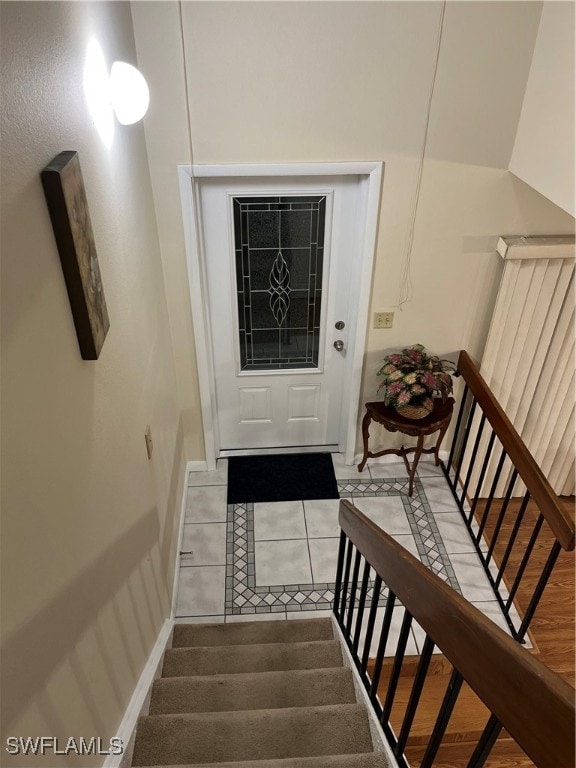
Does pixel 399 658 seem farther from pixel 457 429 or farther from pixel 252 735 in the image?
pixel 457 429

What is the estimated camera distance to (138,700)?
214 centimetres

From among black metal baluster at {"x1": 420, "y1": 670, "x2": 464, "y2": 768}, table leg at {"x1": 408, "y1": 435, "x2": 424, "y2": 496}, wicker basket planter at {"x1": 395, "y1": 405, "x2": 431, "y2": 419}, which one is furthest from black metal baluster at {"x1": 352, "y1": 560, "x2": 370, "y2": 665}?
table leg at {"x1": 408, "y1": 435, "x2": 424, "y2": 496}

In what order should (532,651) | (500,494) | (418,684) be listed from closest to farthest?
(418,684) < (532,651) < (500,494)

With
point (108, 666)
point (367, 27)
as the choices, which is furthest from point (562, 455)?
point (108, 666)

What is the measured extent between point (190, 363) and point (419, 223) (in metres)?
1.61

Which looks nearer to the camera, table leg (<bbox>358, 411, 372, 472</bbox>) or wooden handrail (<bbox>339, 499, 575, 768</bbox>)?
wooden handrail (<bbox>339, 499, 575, 768</bbox>)

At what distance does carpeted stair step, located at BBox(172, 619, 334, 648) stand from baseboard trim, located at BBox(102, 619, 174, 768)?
0.15 meters

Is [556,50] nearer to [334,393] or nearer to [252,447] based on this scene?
[334,393]

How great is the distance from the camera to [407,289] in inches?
133

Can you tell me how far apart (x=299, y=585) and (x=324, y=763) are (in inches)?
58.8

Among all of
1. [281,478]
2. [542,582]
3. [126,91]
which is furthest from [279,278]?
[542,582]

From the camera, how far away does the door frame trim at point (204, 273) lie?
9.78ft

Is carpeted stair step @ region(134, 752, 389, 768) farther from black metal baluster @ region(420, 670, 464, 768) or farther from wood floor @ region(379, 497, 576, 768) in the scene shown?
wood floor @ region(379, 497, 576, 768)

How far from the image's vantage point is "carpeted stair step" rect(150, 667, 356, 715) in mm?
2213
